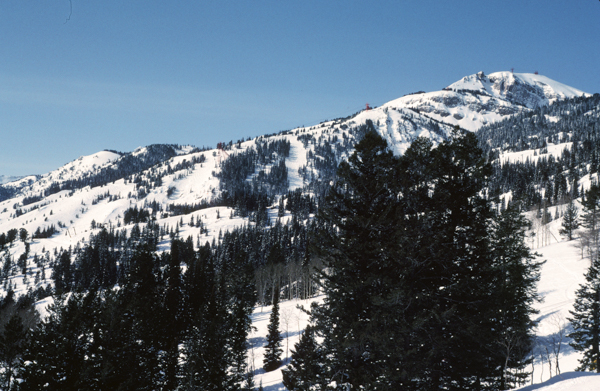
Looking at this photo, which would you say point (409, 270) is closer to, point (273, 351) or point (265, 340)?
point (273, 351)

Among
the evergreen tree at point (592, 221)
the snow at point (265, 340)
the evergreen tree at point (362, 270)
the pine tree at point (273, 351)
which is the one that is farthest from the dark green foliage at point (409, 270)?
the evergreen tree at point (592, 221)

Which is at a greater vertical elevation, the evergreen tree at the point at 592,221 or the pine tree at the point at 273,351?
the evergreen tree at the point at 592,221

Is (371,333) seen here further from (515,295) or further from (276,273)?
(276,273)

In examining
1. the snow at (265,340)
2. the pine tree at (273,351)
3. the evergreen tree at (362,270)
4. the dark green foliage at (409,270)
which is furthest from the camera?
the pine tree at (273,351)

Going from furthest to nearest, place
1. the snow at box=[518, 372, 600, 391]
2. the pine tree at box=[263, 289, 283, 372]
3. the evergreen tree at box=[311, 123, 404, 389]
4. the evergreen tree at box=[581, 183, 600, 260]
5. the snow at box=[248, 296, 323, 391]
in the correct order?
the evergreen tree at box=[581, 183, 600, 260], the pine tree at box=[263, 289, 283, 372], the snow at box=[248, 296, 323, 391], the evergreen tree at box=[311, 123, 404, 389], the snow at box=[518, 372, 600, 391]

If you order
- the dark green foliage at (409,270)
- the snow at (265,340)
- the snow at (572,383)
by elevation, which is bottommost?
the snow at (265,340)

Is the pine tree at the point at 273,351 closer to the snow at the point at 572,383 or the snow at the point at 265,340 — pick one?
the snow at the point at 265,340

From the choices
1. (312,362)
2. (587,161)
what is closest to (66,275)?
(312,362)

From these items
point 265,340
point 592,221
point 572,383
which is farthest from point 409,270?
point 592,221

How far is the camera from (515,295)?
24.9 m

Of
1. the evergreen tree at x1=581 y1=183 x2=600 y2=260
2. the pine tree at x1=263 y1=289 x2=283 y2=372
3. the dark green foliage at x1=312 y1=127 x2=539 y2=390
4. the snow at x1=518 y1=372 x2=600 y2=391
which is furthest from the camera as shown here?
the evergreen tree at x1=581 y1=183 x2=600 y2=260

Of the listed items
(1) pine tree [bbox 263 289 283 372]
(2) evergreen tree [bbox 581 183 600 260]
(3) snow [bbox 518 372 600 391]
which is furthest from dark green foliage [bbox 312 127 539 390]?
(2) evergreen tree [bbox 581 183 600 260]

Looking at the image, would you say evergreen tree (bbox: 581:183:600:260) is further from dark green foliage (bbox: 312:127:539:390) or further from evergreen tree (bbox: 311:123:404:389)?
evergreen tree (bbox: 311:123:404:389)

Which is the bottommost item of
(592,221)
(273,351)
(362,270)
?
(273,351)
